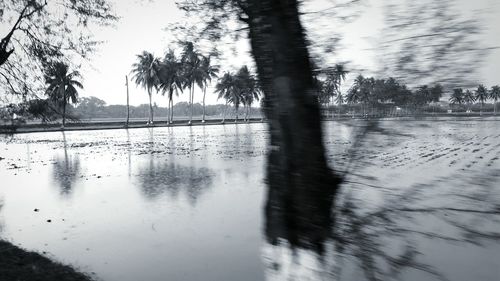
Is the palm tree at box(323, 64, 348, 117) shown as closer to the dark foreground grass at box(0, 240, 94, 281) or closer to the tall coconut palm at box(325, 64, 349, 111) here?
the tall coconut palm at box(325, 64, 349, 111)

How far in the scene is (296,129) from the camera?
2363 millimetres

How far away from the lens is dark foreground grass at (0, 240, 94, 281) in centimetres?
501

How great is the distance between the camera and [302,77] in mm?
2365

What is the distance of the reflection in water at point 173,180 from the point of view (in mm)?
11281

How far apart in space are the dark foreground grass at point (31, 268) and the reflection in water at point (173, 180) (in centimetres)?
448

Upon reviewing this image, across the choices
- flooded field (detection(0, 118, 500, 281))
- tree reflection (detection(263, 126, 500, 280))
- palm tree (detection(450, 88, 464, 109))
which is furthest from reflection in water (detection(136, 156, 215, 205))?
palm tree (detection(450, 88, 464, 109))

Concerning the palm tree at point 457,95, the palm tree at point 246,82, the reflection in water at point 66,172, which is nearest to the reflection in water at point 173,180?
the reflection in water at point 66,172

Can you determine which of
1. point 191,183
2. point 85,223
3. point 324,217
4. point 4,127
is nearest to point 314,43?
point 324,217

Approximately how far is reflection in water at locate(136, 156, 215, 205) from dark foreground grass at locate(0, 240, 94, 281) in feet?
14.7

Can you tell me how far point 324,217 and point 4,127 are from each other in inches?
268

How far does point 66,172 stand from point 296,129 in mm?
15742

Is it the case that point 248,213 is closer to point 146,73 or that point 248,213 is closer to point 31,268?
point 31,268

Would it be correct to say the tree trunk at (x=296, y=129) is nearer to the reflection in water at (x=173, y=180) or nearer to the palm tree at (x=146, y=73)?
the reflection in water at (x=173, y=180)

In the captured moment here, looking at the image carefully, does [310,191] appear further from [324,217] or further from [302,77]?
[302,77]
